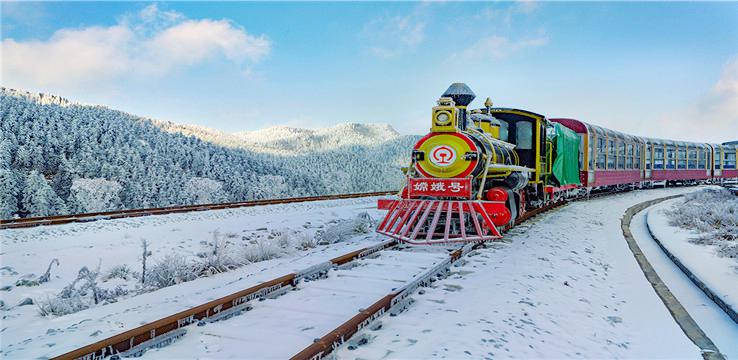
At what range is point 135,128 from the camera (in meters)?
31.4

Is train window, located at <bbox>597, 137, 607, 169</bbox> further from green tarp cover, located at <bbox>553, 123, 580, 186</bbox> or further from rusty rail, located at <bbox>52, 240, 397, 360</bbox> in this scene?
rusty rail, located at <bbox>52, 240, 397, 360</bbox>

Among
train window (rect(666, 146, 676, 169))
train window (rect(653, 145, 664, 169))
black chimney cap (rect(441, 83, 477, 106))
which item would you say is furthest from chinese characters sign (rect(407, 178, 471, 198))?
train window (rect(666, 146, 676, 169))

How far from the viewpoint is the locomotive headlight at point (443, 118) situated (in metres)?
8.81

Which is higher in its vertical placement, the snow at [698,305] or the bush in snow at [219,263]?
the bush in snow at [219,263]

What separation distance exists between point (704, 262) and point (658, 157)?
2392 centimetres

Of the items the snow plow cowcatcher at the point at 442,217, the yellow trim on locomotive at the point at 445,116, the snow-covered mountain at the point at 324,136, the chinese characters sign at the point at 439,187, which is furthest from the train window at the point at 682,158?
the snow-covered mountain at the point at 324,136

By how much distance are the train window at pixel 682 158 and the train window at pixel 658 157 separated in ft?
9.18

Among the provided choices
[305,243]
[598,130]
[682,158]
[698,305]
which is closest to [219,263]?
[305,243]

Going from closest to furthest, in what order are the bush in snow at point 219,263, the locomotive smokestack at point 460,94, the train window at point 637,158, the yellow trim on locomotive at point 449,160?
1. the bush in snow at point 219,263
2. the yellow trim on locomotive at point 449,160
3. the locomotive smokestack at point 460,94
4. the train window at point 637,158

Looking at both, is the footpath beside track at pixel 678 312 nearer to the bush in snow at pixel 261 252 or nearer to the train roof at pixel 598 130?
the bush in snow at pixel 261 252

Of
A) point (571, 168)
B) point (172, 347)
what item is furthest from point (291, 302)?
point (571, 168)

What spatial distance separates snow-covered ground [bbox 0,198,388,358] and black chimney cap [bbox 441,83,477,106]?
3.79 m

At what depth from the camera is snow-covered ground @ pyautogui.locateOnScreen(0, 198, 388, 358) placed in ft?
13.3

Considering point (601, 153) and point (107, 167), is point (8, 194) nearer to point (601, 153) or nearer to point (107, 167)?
point (107, 167)
